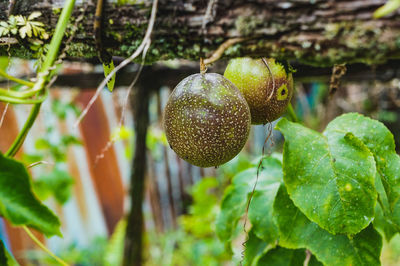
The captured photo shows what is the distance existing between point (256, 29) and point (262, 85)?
0.28m

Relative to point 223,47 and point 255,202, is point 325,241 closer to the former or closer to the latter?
point 255,202

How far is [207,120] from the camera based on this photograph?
799 mm

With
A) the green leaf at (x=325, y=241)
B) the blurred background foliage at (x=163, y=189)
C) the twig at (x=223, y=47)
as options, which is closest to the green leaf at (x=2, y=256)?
the twig at (x=223, y=47)

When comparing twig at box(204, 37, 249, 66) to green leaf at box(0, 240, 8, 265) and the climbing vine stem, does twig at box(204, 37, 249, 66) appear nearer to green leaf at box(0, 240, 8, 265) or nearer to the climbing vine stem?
the climbing vine stem

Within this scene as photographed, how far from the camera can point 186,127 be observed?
0.81 m

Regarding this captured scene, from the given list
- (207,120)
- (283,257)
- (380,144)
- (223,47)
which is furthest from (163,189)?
(223,47)

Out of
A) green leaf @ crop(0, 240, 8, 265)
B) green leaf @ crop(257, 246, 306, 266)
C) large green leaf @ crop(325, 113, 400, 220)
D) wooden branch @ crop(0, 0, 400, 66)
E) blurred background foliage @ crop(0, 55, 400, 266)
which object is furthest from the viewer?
blurred background foliage @ crop(0, 55, 400, 266)

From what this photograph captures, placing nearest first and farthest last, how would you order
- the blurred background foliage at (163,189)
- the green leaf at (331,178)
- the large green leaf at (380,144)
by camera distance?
the green leaf at (331,178) < the large green leaf at (380,144) < the blurred background foliage at (163,189)

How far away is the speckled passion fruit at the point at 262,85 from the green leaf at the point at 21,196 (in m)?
0.58

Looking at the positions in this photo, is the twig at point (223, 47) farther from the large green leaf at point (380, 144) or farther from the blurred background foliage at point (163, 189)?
the blurred background foliage at point (163, 189)

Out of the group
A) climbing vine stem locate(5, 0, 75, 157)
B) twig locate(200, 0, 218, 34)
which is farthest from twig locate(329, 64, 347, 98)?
climbing vine stem locate(5, 0, 75, 157)

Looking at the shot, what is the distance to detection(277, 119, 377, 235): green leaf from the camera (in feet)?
2.80

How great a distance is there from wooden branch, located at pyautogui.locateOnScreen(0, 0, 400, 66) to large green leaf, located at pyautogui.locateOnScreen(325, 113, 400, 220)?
1.37 feet

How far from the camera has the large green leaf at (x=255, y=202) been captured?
119cm
